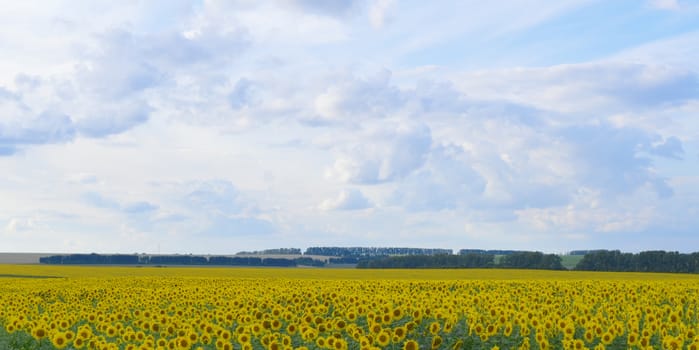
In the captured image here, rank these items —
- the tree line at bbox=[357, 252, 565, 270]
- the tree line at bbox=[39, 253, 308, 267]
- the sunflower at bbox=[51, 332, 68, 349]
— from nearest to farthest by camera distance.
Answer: the sunflower at bbox=[51, 332, 68, 349], the tree line at bbox=[357, 252, 565, 270], the tree line at bbox=[39, 253, 308, 267]

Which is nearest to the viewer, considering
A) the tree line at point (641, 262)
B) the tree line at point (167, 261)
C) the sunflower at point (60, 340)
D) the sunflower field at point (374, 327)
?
the sunflower field at point (374, 327)

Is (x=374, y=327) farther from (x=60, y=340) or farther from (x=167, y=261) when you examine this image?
(x=167, y=261)

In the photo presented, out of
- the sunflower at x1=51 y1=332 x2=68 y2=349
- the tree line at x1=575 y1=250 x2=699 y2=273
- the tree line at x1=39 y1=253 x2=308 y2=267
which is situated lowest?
the sunflower at x1=51 y1=332 x2=68 y2=349

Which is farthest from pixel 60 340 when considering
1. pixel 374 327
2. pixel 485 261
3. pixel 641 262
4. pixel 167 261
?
pixel 167 261

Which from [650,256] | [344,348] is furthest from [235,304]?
[650,256]

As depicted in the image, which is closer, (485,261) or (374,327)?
(374,327)

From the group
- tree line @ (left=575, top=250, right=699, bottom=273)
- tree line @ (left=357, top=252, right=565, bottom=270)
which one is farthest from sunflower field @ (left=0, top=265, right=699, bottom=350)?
tree line @ (left=357, top=252, right=565, bottom=270)

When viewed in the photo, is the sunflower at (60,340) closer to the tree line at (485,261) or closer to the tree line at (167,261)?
the tree line at (485,261)

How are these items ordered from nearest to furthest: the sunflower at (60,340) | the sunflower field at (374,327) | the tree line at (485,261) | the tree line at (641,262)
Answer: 1. the sunflower field at (374,327)
2. the sunflower at (60,340)
3. the tree line at (641,262)
4. the tree line at (485,261)

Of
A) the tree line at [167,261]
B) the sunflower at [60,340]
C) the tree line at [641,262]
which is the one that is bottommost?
the sunflower at [60,340]

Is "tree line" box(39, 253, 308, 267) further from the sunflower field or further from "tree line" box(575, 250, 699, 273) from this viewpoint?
the sunflower field

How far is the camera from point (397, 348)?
1616cm

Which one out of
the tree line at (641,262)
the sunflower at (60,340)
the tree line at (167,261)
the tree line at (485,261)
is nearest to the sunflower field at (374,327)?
the sunflower at (60,340)

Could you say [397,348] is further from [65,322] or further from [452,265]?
[452,265]
